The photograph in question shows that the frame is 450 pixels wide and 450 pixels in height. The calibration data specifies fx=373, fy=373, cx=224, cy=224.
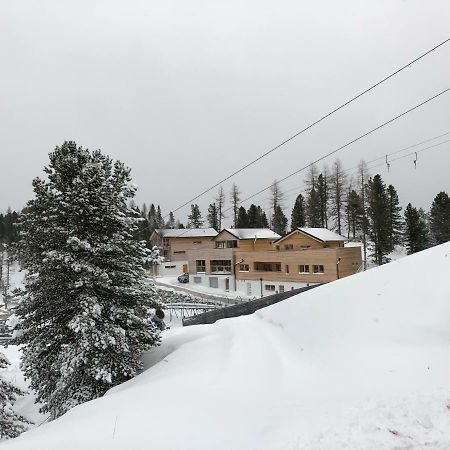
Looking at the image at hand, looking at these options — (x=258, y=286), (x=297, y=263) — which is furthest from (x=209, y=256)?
(x=297, y=263)

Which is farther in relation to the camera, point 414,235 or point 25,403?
point 414,235

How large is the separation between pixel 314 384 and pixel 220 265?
41.7m

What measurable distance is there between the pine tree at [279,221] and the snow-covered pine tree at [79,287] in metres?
62.9

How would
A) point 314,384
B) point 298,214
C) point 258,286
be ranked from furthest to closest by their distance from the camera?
point 298,214 < point 258,286 < point 314,384

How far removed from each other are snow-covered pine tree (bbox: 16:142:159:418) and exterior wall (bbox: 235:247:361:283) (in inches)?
997

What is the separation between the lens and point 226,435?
491 cm

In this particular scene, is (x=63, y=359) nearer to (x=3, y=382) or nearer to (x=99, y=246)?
(x=3, y=382)

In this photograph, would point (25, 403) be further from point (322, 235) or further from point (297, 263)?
point (322, 235)

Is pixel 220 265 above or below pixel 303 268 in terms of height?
above

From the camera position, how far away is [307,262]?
36844 millimetres

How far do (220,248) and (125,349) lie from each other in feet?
122

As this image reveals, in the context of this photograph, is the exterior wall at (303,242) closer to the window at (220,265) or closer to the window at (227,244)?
the window at (227,244)

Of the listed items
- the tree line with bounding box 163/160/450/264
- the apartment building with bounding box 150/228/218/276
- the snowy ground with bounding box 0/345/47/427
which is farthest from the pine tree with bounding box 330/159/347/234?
the snowy ground with bounding box 0/345/47/427

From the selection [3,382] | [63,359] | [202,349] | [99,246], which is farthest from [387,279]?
[3,382]
